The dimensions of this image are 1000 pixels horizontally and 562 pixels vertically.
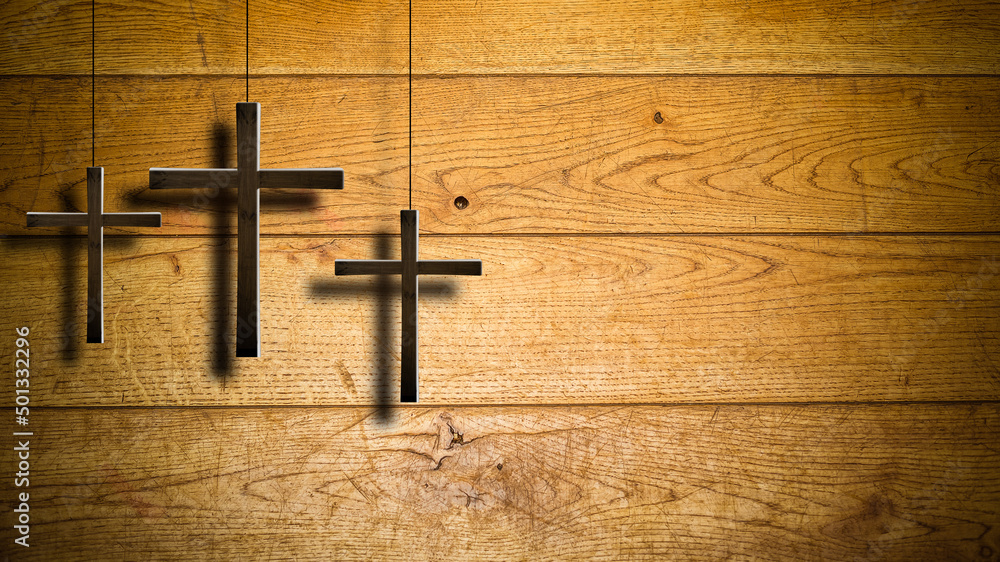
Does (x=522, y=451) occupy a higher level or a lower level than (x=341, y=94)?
lower

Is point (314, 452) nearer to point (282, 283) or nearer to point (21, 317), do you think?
point (282, 283)

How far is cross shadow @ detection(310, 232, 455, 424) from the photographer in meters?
0.79

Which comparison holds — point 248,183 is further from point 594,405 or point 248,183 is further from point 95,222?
point 594,405

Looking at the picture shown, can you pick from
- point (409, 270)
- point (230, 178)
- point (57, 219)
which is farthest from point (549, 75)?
point (57, 219)

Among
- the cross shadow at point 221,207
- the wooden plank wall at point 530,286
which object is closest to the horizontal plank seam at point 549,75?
the wooden plank wall at point 530,286

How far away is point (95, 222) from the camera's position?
0.74 meters

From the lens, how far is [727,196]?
2.64 feet

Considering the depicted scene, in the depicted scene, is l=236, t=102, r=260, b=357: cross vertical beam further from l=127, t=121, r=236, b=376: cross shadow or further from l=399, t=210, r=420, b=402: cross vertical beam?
l=399, t=210, r=420, b=402: cross vertical beam

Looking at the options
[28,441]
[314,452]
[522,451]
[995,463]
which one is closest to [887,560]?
[995,463]

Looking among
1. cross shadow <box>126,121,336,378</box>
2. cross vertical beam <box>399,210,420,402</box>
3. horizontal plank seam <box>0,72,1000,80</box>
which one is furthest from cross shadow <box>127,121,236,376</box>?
cross vertical beam <box>399,210,420,402</box>

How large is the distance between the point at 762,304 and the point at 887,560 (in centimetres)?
40

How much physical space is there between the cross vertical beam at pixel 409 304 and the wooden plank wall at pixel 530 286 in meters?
0.07

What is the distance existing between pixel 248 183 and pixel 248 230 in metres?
0.06

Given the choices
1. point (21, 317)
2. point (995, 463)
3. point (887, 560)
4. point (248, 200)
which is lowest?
point (887, 560)
